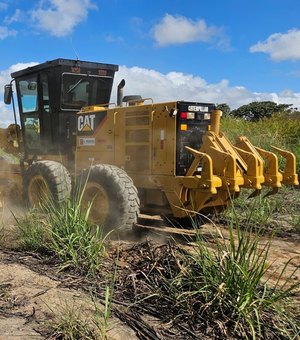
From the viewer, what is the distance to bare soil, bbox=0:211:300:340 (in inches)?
123

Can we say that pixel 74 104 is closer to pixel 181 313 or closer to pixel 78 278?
pixel 78 278

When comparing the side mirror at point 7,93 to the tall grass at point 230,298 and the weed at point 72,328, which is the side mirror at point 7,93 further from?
the weed at point 72,328

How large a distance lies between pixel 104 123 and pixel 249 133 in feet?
22.5

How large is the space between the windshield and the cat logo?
0.56 m

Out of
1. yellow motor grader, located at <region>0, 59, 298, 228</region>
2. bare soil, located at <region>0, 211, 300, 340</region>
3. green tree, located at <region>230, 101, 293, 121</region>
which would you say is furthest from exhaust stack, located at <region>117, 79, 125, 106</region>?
green tree, located at <region>230, 101, 293, 121</region>

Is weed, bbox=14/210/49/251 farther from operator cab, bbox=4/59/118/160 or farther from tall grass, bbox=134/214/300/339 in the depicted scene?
operator cab, bbox=4/59/118/160

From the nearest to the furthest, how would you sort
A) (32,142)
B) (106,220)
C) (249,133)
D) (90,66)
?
(106,220) < (90,66) < (32,142) < (249,133)

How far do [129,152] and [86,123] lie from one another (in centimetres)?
111

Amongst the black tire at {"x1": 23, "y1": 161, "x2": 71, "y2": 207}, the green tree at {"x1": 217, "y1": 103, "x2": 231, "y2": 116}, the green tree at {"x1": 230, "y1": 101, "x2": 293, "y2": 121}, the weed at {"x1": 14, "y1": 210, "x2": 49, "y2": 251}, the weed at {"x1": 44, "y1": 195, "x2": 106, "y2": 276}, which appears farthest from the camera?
the green tree at {"x1": 230, "y1": 101, "x2": 293, "y2": 121}

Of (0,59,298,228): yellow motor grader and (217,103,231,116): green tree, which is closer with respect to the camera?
(0,59,298,228): yellow motor grader

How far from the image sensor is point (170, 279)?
3.75m

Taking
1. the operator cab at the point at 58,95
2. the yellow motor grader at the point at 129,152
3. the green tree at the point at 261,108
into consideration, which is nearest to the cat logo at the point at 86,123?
the yellow motor grader at the point at 129,152

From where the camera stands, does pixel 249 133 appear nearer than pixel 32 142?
No

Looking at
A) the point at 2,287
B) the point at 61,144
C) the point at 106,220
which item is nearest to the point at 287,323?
the point at 2,287
